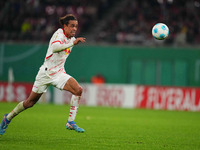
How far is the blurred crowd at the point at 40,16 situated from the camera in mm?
29312

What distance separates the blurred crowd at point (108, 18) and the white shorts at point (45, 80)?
18012 millimetres

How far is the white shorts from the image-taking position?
29.6 ft

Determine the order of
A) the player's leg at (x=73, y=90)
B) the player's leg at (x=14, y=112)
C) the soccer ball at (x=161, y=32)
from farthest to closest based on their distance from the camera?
the soccer ball at (x=161, y=32), the player's leg at (x=73, y=90), the player's leg at (x=14, y=112)

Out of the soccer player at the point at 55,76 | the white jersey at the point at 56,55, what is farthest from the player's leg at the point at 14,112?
the white jersey at the point at 56,55

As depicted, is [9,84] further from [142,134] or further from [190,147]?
[190,147]

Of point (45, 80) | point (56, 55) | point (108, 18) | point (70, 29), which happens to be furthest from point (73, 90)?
point (108, 18)

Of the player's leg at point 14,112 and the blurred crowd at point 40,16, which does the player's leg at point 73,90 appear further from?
the blurred crowd at point 40,16

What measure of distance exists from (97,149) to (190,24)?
→ 20.1 metres

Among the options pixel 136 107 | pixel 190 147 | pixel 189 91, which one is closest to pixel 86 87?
pixel 136 107

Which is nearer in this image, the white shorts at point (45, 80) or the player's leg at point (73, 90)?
the white shorts at point (45, 80)

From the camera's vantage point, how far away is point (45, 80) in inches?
359

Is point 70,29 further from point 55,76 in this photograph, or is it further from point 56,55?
point 55,76

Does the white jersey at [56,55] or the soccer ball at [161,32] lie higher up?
the soccer ball at [161,32]

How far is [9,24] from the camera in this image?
30.1 m
